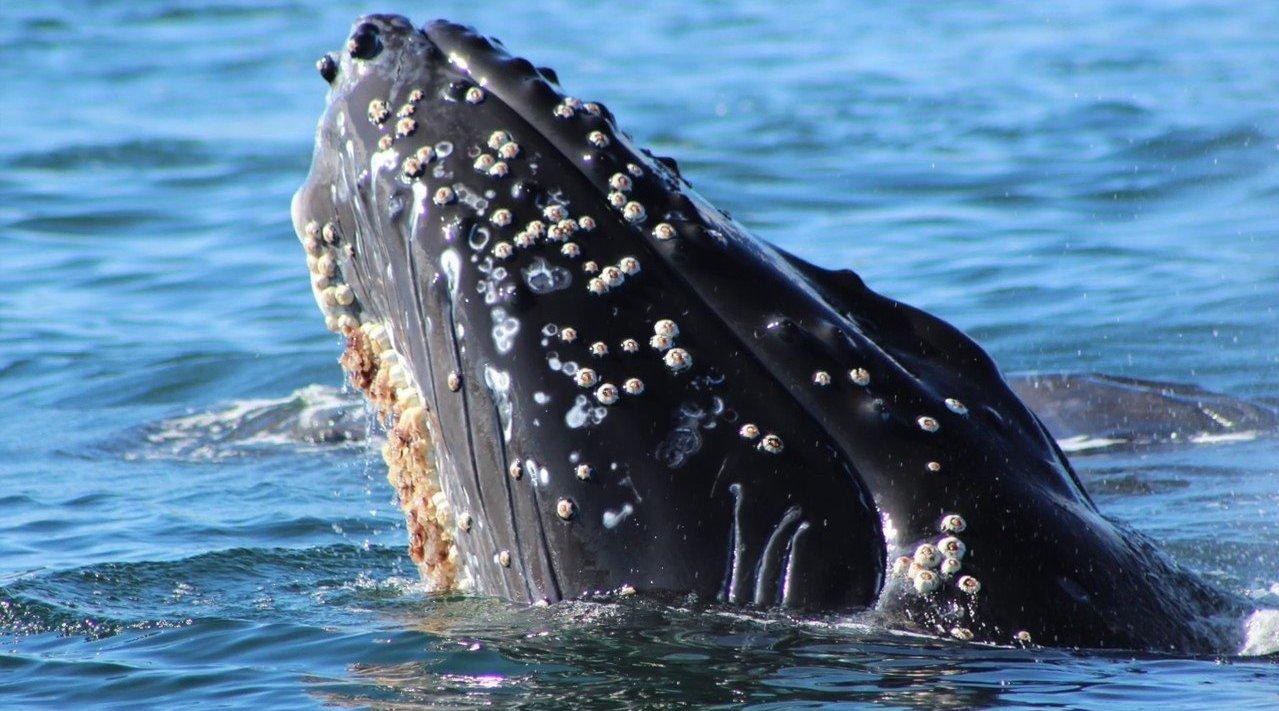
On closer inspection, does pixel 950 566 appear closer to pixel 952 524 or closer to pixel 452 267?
pixel 952 524

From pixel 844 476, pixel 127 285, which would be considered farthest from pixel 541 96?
pixel 127 285

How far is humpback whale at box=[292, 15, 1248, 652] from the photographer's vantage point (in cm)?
422

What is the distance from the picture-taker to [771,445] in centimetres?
424

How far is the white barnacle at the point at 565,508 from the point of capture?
14.2 feet

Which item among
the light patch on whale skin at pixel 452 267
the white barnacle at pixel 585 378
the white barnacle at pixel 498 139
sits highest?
the white barnacle at pixel 498 139

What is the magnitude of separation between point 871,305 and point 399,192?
1239 mm

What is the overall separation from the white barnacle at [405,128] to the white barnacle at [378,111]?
0.06 metres

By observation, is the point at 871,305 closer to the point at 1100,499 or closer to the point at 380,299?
the point at 380,299

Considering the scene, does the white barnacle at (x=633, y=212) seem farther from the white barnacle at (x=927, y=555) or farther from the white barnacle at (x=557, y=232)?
the white barnacle at (x=927, y=555)

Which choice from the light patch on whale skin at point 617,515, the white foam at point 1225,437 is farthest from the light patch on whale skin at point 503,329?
the white foam at point 1225,437

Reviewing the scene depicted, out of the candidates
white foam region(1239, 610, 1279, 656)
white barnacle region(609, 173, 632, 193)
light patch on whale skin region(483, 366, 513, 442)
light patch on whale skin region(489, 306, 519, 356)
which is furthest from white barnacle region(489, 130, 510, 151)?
white foam region(1239, 610, 1279, 656)

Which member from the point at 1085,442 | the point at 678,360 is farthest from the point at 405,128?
the point at 1085,442

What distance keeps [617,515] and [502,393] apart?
0.42 m

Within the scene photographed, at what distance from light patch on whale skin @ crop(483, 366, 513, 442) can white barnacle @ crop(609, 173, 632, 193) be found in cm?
55
